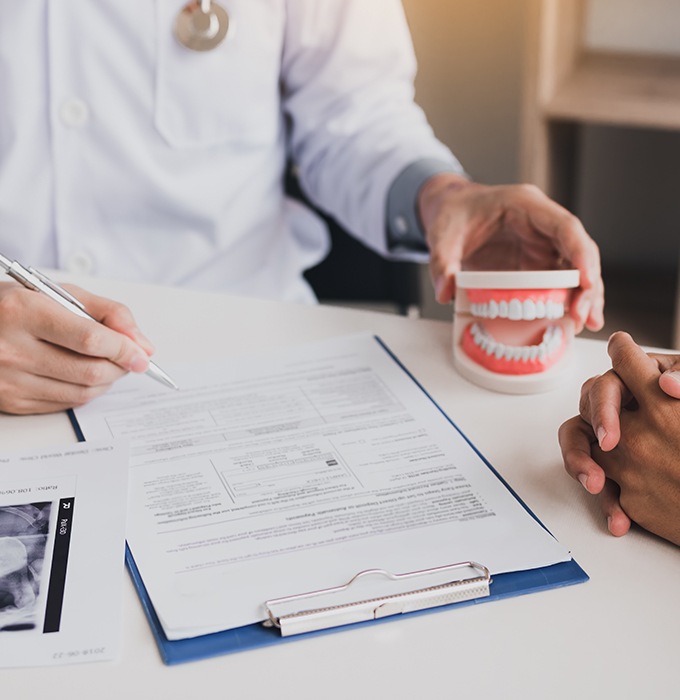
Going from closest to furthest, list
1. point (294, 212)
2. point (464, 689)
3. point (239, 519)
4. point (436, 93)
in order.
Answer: point (464, 689) < point (239, 519) < point (294, 212) < point (436, 93)

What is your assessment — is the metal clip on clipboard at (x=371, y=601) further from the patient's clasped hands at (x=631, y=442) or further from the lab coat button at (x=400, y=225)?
the lab coat button at (x=400, y=225)

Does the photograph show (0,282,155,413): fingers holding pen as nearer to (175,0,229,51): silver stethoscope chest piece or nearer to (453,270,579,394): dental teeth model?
(453,270,579,394): dental teeth model

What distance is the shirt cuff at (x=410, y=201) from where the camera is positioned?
1.19 metres

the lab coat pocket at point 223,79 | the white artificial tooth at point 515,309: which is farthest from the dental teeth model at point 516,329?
the lab coat pocket at point 223,79

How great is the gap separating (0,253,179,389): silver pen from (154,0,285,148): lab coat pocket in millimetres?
439

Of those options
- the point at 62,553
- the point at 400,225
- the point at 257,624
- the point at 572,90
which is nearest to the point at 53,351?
the point at 62,553

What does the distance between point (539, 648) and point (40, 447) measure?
0.42m

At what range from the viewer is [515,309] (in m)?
0.84

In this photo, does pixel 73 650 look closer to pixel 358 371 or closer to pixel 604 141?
pixel 358 371

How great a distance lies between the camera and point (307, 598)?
0.60 metres

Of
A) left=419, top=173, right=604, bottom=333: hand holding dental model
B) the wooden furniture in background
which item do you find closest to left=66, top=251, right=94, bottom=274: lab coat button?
left=419, top=173, right=604, bottom=333: hand holding dental model

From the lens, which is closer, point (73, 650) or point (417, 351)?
point (73, 650)

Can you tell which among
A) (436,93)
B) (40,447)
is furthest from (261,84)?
(436,93)

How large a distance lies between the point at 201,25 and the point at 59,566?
761 millimetres
